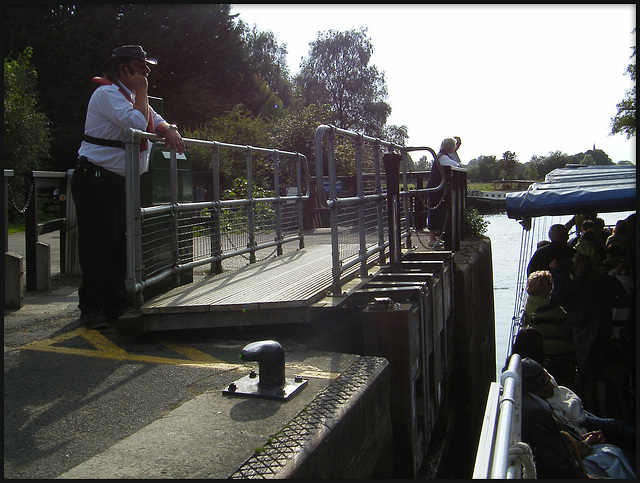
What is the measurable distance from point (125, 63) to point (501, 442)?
4068 mm

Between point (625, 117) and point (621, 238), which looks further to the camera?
point (625, 117)

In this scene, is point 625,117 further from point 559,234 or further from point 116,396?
point 116,396

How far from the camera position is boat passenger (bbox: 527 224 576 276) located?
9.70 metres

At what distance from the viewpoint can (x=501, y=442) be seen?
330 centimetres

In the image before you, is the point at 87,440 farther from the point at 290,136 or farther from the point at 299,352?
the point at 290,136

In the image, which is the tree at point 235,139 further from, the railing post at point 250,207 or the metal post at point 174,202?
the metal post at point 174,202

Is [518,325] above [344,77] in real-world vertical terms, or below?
below

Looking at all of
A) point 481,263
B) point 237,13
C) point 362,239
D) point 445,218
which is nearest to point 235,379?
point 362,239

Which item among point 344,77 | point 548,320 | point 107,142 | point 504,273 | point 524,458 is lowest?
point 504,273

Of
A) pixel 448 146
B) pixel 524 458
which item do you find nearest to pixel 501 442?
pixel 524 458

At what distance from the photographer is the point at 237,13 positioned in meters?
39.7

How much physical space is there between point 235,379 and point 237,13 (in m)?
38.6

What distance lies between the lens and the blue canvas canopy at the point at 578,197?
6.89 meters

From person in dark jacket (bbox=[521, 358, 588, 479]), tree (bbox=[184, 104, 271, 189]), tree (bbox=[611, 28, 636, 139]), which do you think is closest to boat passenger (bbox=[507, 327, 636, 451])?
person in dark jacket (bbox=[521, 358, 588, 479])
